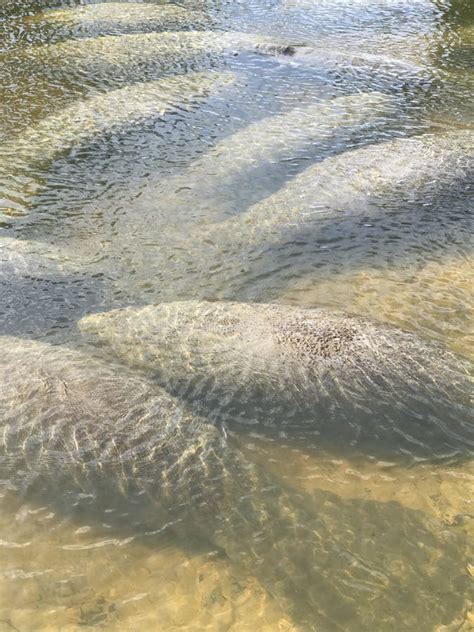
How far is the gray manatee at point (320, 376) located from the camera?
3.71 meters

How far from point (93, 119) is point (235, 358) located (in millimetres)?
5196

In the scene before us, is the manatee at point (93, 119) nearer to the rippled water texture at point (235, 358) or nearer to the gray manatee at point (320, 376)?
the rippled water texture at point (235, 358)

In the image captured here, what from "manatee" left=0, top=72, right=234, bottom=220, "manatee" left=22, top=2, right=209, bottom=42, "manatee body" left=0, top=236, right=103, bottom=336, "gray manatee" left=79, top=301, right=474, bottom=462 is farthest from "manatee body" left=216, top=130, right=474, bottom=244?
"manatee" left=22, top=2, right=209, bottom=42

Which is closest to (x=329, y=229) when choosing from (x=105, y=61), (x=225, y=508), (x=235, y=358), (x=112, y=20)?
(x=235, y=358)

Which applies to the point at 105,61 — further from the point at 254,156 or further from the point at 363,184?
the point at 363,184

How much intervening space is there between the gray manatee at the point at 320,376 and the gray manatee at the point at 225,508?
357 mm

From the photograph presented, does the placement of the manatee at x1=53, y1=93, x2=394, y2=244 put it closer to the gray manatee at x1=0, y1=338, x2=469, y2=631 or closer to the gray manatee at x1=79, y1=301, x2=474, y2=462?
the gray manatee at x1=79, y1=301, x2=474, y2=462

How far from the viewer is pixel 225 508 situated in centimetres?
321

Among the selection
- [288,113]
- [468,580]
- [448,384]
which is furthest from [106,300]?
[288,113]

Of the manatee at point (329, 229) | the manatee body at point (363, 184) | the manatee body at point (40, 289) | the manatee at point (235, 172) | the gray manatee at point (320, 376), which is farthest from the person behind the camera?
the manatee at point (235, 172)

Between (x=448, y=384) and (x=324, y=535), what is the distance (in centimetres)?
124

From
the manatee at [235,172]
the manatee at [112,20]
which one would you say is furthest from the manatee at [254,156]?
the manatee at [112,20]

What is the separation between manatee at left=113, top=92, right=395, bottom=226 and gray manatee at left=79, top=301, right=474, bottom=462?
222 centimetres

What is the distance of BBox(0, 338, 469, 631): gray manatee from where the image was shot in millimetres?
2941
